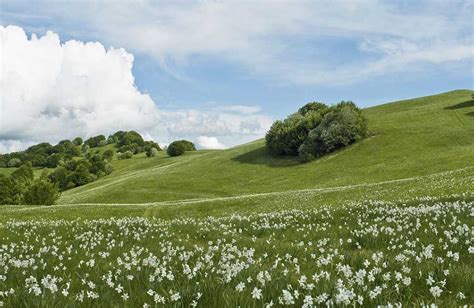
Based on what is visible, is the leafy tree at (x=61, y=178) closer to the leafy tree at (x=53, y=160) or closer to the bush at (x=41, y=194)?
the leafy tree at (x=53, y=160)

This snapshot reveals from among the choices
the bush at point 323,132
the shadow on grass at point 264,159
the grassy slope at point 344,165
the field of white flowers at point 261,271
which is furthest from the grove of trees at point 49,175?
the field of white flowers at point 261,271

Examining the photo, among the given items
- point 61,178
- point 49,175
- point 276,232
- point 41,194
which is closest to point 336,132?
point 41,194

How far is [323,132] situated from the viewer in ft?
279

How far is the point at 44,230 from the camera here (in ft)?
51.7

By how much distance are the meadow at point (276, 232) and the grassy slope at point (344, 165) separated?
1.17 feet

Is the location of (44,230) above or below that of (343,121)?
below

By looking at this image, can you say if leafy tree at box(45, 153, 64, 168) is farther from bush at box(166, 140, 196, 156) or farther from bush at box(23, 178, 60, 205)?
bush at box(23, 178, 60, 205)

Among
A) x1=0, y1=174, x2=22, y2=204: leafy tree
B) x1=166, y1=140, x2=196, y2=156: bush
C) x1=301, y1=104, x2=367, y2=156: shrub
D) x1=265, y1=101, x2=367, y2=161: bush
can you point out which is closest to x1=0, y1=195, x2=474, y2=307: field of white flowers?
x1=301, y1=104, x2=367, y2=156: shrub

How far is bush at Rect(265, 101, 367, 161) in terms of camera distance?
8456 cm

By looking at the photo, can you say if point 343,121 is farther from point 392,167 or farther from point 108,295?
point 108,295

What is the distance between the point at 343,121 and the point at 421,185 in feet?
165

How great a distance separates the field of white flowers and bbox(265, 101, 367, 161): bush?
7113 cm

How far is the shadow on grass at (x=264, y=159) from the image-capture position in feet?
291

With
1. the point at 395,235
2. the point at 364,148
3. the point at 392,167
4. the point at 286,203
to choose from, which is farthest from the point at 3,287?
the point at 364,148
